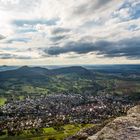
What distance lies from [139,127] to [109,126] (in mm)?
1626

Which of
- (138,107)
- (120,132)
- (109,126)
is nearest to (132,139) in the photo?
(120,132)

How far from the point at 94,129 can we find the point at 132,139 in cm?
820

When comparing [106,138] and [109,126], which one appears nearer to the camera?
[106,138]

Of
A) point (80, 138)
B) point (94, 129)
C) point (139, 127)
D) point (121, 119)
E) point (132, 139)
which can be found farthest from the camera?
point (94, 129)

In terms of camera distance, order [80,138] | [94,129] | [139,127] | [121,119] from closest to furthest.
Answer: [139,127] < [121,119] < [80,138] < [94,129]

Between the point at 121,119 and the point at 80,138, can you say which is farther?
the point at 80,138

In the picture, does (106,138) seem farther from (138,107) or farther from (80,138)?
(138,107)

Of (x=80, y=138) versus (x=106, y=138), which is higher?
(x=106, y=138)

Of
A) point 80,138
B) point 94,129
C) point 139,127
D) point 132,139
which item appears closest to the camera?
point 132,139

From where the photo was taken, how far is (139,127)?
53.5 feet

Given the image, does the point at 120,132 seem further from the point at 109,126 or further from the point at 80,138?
the point at 80,138

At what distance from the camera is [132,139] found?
49.5 ft

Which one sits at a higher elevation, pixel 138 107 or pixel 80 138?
pixel 138 107

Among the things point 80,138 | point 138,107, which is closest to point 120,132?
point 80,138
